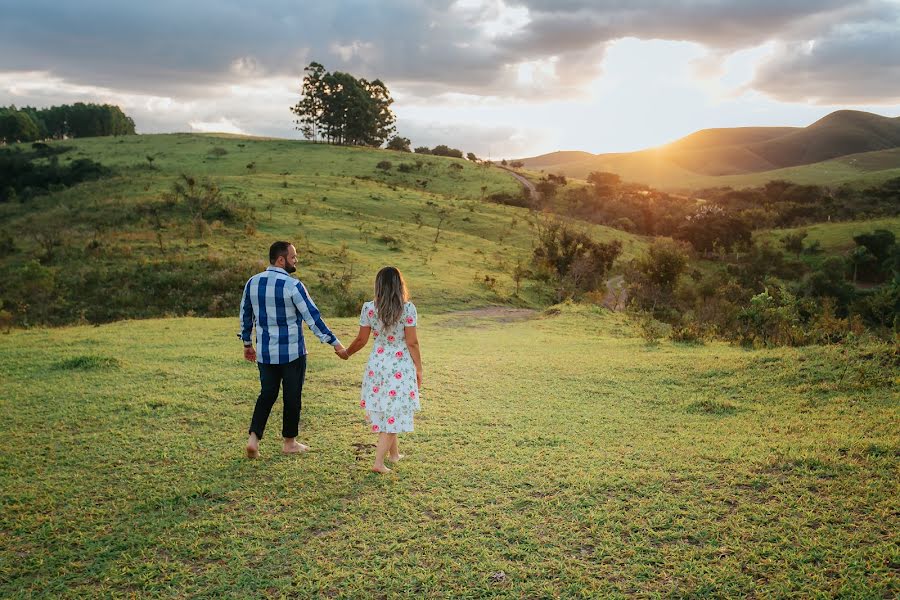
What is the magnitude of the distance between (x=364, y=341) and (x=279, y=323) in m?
1.02

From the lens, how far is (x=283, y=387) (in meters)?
6.73

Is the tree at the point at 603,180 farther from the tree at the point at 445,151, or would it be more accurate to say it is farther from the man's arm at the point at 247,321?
the man's arm at the point at 247,321

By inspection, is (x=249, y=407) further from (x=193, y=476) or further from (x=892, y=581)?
(x=892, y=581)

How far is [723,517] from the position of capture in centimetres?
545

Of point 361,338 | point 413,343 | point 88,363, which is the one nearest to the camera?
point 413,343

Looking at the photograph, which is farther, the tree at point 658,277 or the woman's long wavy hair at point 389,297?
the tree at point 658,277

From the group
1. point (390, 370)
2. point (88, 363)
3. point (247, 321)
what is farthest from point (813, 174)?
point (247, 321)

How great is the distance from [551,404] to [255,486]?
16.2 feet

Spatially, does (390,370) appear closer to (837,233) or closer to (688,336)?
(688,336)

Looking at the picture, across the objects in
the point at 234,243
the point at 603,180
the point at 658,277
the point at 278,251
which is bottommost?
the point at 658,277

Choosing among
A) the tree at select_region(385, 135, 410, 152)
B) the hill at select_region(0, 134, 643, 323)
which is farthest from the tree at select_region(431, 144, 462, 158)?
the hill at select_region(0, 134, 643, 323)

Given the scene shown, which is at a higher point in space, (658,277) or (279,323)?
(279,323)

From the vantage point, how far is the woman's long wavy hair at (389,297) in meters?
6.13

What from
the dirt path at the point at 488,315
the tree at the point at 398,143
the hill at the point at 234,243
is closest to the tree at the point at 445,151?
the tree at the point at 398,143
